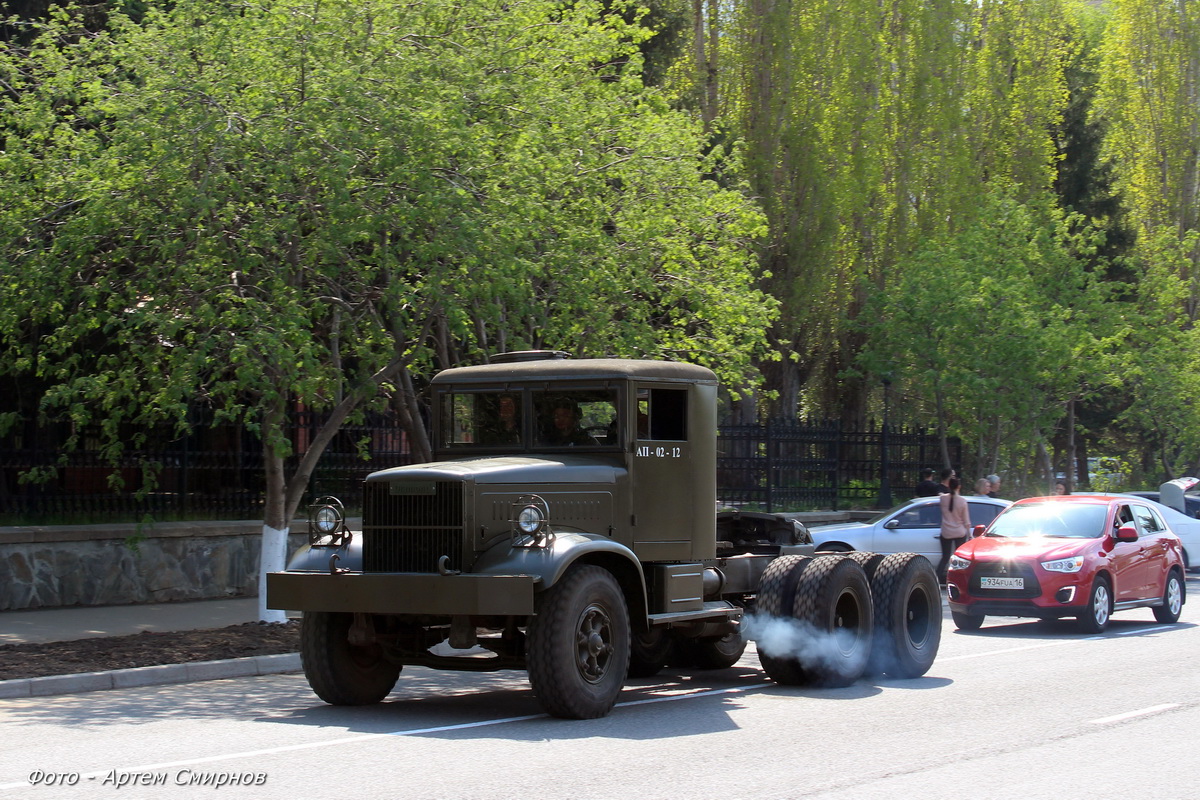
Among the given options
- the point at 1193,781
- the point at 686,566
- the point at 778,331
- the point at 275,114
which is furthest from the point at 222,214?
the point at 778,331

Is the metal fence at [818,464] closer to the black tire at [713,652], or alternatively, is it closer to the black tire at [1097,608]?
the black tire at [1097,608]

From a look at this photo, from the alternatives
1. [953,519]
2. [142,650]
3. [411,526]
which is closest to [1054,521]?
[953,519]

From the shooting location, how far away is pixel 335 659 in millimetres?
9758

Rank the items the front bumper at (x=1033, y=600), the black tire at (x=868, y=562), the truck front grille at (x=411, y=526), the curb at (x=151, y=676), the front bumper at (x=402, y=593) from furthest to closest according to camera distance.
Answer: the front bumper at (x=1033, y=600) < the black tire at (x=868, y=562) < the curb at (x=151, y=676) < the truck front grille at (x=411, y=526) < the front bumper at (x=402, y=593)

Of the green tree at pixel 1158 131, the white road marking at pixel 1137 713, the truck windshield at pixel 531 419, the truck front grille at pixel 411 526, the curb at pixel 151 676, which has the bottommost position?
the white road marking at pixel 1137 713

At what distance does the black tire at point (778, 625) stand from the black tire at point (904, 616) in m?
0.89

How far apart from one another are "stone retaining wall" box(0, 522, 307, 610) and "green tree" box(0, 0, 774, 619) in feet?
8.27

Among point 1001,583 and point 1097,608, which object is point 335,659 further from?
point 1097,608

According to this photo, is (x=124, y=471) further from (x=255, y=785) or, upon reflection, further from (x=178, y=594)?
(x=255, y=785)

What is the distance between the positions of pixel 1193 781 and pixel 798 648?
3.92 metres

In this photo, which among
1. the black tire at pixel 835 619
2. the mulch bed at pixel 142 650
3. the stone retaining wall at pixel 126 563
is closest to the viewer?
the black tire at pixel 835 619

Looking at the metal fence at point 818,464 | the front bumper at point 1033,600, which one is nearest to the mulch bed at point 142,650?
the front bumper at point 1033,600

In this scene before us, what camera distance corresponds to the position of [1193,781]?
7375mm

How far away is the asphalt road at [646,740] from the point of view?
7051 millimetres
